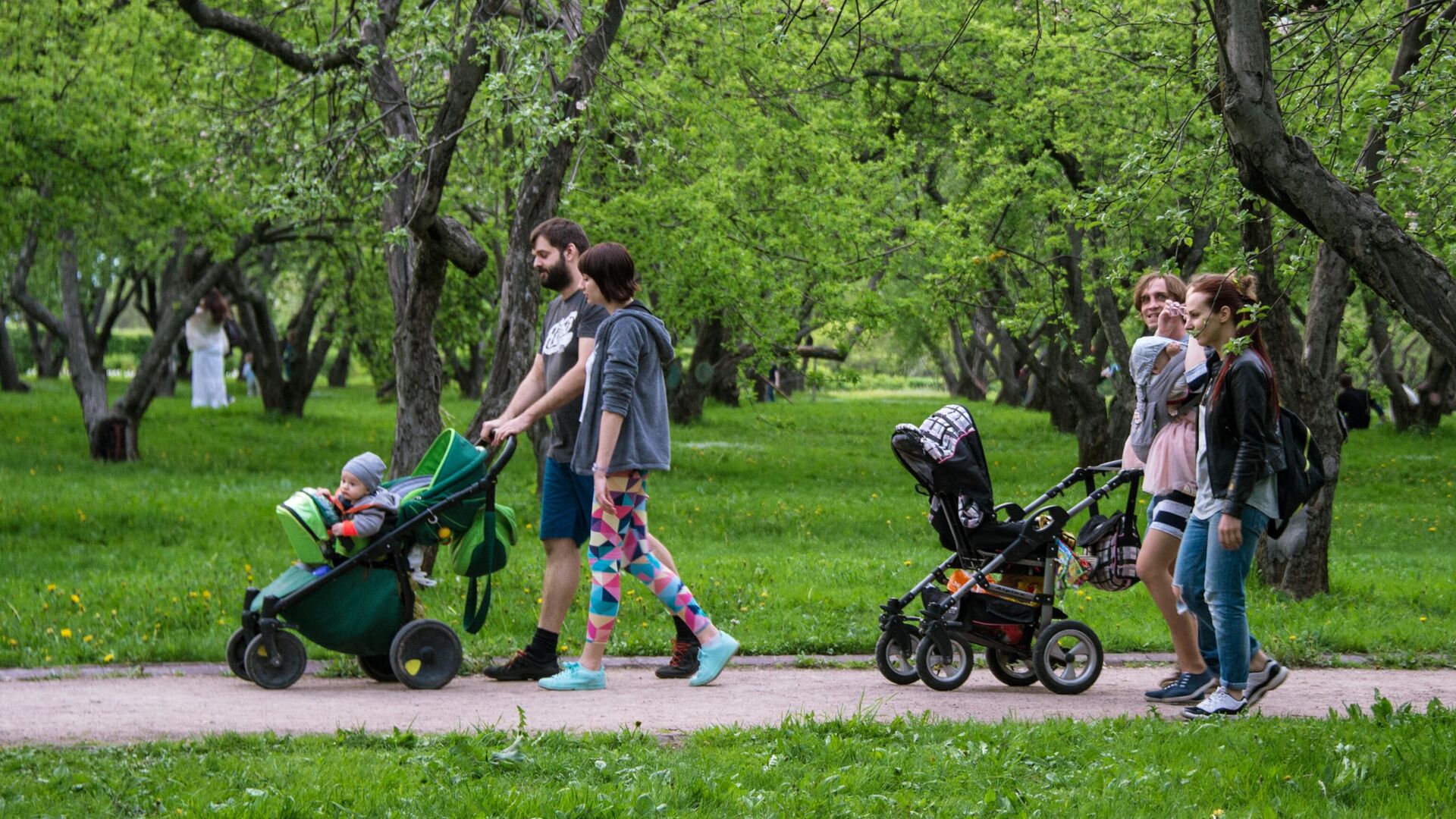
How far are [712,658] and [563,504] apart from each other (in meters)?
0.99

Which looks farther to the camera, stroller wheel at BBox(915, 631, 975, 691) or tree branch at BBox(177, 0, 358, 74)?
tree branch at BBox(177, 0, 358, 74)

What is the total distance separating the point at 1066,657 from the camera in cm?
681

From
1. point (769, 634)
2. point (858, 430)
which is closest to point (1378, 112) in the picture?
point (769, 634)

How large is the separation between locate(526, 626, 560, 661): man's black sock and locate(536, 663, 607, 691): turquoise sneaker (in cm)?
15

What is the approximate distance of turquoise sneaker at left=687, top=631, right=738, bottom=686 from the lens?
6.76 m

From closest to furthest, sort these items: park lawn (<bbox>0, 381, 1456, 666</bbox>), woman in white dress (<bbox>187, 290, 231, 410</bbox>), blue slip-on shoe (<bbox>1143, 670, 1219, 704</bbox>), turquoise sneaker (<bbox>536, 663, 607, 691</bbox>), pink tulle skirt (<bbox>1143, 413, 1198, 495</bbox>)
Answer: pink tulle skirt (<bbox>1143, 413, 1198, 495</bbox>)
blue slip-on shoe (<bbox>1143, 670, 1219, 704</bbox>)
turquoise sneaker (<bbox>536, 663, 607, 691</bbox>)
park lawn (<bbox>0, 381, 1456, 666</bbox>)
woman in white dress (<bbox>187, 290, 231, 410</bbox>)

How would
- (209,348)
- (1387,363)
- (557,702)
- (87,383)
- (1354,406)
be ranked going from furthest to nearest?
(1354,406)
(1387,363)
(209,348)
(87,383)
(557,702)

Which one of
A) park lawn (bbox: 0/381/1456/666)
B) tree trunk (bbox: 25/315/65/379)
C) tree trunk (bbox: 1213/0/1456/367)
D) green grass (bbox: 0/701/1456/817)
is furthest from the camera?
tree trunk (bbox: 25/315/65/379)

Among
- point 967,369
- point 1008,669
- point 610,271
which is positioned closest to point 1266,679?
point 1008,669

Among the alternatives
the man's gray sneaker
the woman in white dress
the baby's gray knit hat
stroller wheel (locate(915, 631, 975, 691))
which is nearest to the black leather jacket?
the man's gray sneaker

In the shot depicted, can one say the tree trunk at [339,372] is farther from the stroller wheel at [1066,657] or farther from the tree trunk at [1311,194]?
the tree trunk at [1311,194]

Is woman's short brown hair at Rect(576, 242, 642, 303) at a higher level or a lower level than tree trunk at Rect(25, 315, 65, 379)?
lower

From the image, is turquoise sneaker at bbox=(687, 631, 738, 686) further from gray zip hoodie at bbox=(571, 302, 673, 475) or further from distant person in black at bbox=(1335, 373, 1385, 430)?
distant person in black at bbox=(1335, 373, 1385, 430)

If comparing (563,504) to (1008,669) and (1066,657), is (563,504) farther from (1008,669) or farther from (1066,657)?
(1066,657)
